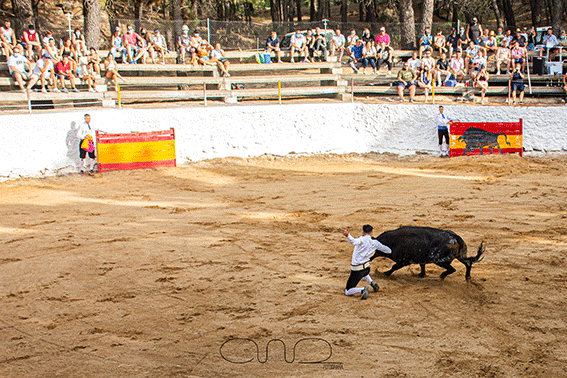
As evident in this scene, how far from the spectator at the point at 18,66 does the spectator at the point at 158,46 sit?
533 cm

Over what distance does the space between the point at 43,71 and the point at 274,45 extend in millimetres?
10845

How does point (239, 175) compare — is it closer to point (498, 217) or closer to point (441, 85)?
point (498, 217)

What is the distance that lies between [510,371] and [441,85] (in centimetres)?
1872

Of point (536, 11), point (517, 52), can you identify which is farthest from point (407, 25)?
point (536, 11)

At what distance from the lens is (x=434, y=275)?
8812 mm

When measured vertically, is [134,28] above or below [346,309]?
above

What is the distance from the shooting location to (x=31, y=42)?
19.5 metres

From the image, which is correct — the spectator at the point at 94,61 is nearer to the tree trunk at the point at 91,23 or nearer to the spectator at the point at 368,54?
the tree trunk at the point at 91,23

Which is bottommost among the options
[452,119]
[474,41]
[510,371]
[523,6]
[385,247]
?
[510,371]

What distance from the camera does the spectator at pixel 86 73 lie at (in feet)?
64.1

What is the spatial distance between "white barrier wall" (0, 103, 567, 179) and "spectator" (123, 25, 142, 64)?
16.2 feet

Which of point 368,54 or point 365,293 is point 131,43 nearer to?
point 368,54

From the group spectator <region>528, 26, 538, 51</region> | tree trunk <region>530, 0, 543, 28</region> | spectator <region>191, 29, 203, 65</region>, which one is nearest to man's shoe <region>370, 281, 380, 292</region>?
spectator <region>191, 29, 203, 65</region>

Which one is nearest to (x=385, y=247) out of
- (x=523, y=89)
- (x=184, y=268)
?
(x=184, y=268)
